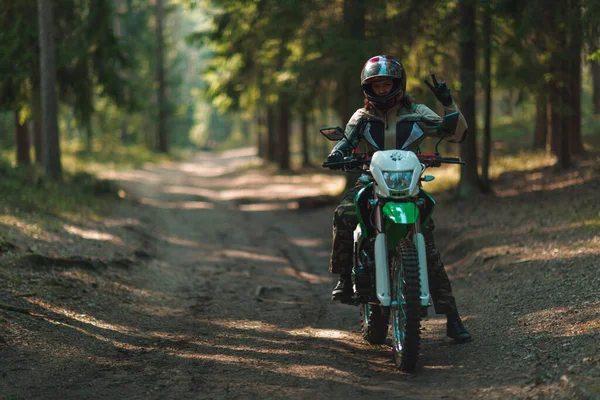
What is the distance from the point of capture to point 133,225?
15.2 m

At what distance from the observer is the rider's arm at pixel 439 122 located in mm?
6095

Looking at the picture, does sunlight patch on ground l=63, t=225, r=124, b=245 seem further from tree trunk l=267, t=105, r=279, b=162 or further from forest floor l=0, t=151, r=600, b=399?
tree trunk l=267, t=105, r=279, b=162

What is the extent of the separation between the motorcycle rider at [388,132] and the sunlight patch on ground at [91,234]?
713 centimetres

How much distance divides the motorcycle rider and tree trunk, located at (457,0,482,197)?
8.52m

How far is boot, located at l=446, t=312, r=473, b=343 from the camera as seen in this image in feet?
21.1

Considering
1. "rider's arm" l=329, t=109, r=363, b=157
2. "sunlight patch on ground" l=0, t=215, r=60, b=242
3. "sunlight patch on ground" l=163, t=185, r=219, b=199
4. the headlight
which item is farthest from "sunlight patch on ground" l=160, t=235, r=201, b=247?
"sunlight patch on ground" l=163, t=185, r=219, b=199

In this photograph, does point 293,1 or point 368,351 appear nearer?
point 368,351

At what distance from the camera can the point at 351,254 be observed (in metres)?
6.67

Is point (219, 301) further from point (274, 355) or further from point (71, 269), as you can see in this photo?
point (274, 355)

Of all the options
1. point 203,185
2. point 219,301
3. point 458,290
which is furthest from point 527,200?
point 203,185

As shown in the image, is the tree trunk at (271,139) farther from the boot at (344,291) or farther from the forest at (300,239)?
the boot at (344,291)

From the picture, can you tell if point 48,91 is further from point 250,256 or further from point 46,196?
point 250,256

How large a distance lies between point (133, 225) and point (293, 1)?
19.6 feet

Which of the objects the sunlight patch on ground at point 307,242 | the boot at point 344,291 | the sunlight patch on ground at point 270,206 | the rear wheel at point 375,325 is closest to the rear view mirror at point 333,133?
the boot at point 344,291
